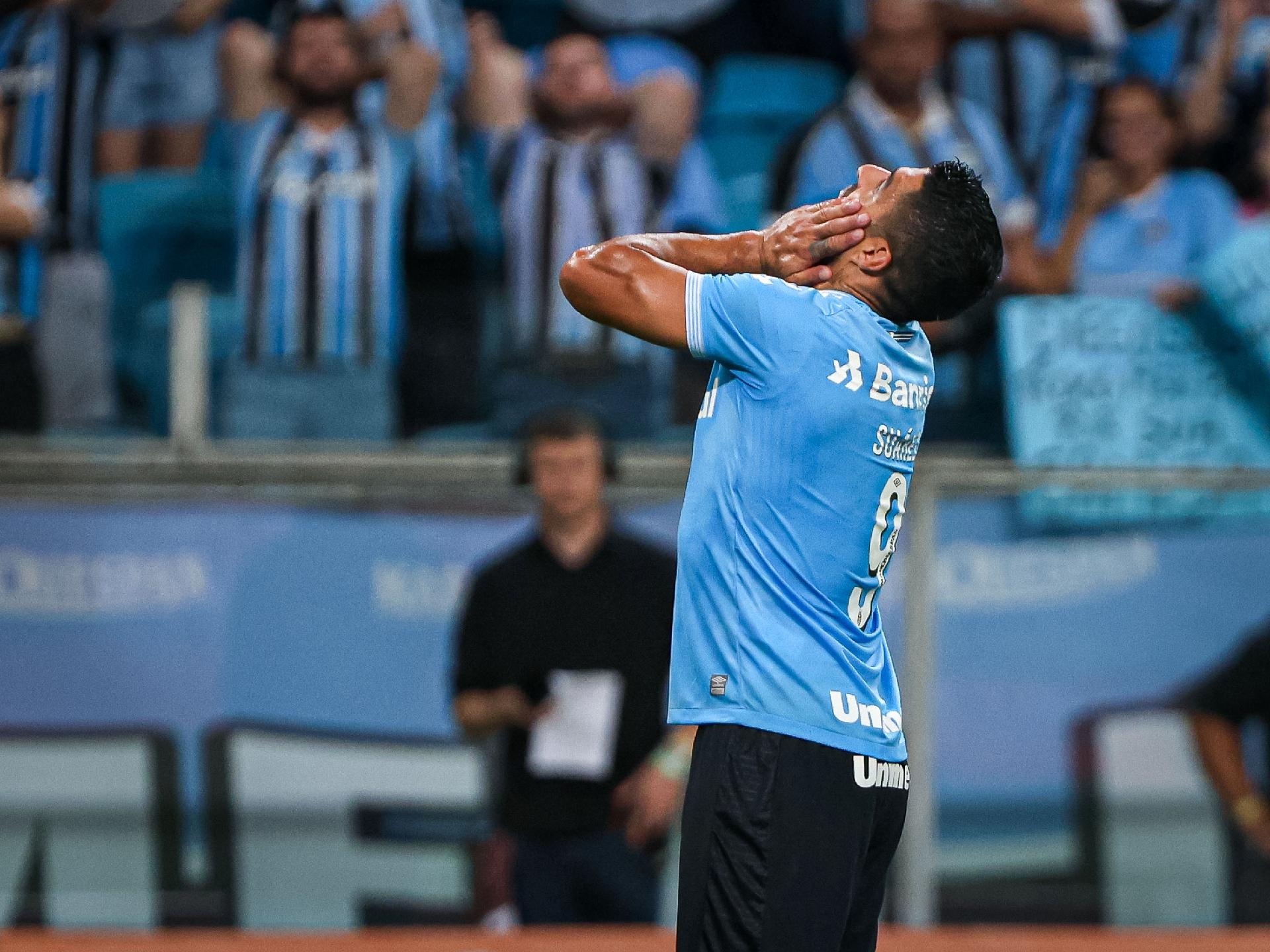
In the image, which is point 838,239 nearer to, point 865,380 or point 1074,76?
point 865,380

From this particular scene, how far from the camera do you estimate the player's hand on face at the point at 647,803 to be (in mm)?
5402

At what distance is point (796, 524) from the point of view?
2867 millimetres

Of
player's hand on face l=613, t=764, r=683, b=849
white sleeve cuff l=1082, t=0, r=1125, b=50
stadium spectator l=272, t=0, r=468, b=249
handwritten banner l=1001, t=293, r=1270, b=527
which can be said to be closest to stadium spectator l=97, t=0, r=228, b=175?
stadium spectator l=272, t=0, r=468, b=249

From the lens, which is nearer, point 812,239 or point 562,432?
point 812,239

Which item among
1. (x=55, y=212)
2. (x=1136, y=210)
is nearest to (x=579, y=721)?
(x=55, y=212)

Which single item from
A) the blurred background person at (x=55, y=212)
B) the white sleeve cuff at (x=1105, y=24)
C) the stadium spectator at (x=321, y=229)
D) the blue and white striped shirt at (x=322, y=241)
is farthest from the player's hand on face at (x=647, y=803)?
the white sleeve cuff at (x=1105, y=24)

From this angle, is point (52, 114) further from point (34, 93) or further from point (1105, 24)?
point (1105, 24)

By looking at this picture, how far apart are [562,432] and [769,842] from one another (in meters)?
2.97

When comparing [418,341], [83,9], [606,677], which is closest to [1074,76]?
[418,341]

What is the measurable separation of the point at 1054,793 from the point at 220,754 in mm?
3009

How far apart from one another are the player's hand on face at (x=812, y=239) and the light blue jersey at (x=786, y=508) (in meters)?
0.10

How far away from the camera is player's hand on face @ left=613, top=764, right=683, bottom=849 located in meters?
5.40

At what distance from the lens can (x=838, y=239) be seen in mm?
2873

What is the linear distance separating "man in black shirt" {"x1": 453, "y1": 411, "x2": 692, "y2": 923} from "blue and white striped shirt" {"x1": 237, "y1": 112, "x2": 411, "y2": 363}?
4.40 ft
